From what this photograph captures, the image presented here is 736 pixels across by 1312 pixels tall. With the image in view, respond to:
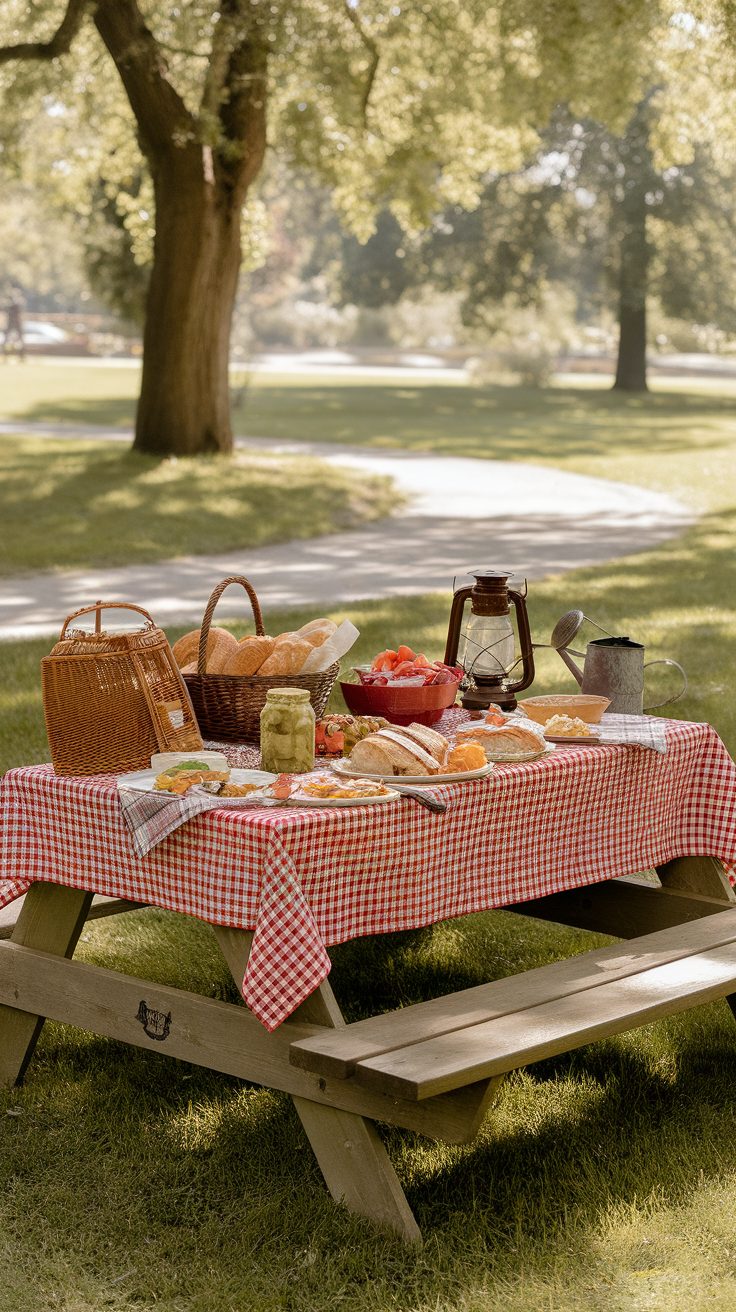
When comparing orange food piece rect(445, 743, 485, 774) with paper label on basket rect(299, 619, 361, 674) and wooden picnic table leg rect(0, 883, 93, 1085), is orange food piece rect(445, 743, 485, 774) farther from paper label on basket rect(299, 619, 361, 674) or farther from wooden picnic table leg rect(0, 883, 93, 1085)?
wooden picnic table leg rect(0, 883, 93, 1085)

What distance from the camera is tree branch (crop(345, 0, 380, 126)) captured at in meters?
19.2

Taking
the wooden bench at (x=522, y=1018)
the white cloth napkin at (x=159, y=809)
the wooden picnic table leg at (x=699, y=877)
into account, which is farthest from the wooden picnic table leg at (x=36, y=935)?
the wooden picnic table leg at (x=699, y=877)

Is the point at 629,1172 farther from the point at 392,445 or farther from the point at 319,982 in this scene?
the point at 392,445

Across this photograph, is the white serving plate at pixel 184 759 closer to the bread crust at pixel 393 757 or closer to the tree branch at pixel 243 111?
the bread crust at pixel 393 757

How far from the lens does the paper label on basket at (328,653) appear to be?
440 centimetres

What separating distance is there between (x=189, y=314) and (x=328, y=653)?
16.0 meters

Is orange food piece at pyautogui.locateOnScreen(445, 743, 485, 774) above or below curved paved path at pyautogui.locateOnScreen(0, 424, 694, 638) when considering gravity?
above

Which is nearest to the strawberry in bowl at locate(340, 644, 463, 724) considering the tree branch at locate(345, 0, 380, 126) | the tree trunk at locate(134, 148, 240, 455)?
the tree trunk at locate(134, 148, 240, 455)

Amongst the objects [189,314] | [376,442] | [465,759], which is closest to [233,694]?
[465,759]

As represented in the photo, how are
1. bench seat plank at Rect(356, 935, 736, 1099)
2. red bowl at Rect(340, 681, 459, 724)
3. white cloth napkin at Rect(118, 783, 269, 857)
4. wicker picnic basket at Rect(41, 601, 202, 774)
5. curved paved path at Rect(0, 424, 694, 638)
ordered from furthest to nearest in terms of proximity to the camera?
curved paved path at Rect(0, 424, 694, 638) → red bowl at Rect(340, 681, 459, 724) → wicker picnic basket at Rect(41, 601, 202, 774) → white cloth napkin at Rect(118, 783, 269, 857) → bench seat plank at Rect(356, 935, 736, 1099)

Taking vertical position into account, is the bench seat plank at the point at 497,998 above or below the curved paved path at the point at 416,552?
above

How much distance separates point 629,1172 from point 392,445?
27.5 meters

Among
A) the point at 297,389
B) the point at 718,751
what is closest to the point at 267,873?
the point at 718,751

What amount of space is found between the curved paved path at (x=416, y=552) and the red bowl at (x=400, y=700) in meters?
7.30
